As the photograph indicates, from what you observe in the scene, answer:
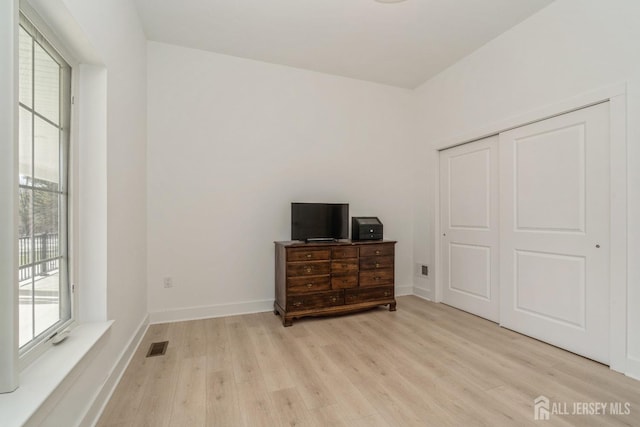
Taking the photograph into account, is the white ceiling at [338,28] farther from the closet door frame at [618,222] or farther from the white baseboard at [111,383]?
the white baseboard at [111,383]

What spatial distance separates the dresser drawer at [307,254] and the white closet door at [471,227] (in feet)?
5.38

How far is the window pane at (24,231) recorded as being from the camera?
1.23 meters

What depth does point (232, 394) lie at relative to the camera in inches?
71.2

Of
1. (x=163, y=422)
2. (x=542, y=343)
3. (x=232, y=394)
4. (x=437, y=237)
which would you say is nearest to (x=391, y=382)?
Answer: (x=232, y=394)

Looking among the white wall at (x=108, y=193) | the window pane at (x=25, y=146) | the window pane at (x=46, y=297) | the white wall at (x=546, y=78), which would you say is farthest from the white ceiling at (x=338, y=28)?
the window pane at (x=46, y=297)

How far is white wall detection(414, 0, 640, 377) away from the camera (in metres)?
2.00

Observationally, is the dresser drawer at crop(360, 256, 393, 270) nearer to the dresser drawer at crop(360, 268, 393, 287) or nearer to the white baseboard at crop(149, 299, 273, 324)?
the dresser drawer at crop(360, 268, 393, 287)

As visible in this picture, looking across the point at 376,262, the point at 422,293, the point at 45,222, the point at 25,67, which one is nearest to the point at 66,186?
the point at 45,222

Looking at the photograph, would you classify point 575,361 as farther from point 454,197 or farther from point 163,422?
point 163,422

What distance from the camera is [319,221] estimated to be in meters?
3.34

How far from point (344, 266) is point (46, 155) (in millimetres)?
2560

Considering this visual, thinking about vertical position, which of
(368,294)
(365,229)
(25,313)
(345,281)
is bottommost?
(368,294)

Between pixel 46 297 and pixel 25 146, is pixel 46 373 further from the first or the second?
pixel 25 146

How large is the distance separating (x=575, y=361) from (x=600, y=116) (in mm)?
1886
